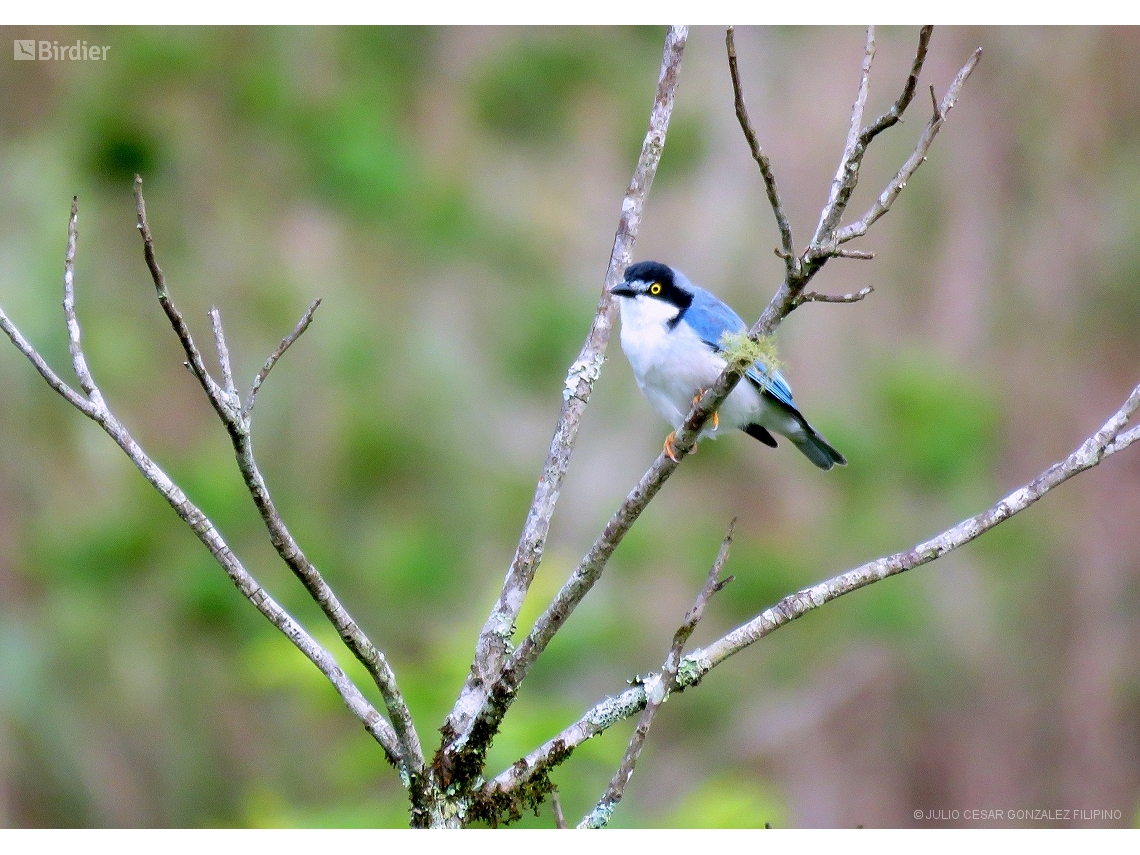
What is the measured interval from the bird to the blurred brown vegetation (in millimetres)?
1991

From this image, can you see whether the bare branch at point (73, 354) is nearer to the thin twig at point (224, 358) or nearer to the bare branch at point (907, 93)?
the thin twig at point (224, 358)

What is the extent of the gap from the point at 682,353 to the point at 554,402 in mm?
3668

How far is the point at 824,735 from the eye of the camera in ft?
23.8

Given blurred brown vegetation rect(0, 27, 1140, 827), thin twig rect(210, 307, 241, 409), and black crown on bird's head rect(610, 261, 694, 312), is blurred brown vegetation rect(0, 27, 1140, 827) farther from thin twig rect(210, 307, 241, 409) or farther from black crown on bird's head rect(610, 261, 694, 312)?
thin twig rect(210, 307, 241, 409)

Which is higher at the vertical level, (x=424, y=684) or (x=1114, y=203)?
(x=1114, y=203)

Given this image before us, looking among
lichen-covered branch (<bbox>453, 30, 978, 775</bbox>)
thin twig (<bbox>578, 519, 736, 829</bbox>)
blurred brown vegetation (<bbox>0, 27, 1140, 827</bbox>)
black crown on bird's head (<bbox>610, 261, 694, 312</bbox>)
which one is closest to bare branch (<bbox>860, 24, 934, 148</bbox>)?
lichen-covered branch (<bbox>453, 30, 978, 775</bbox>)

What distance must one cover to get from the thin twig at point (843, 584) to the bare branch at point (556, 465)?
0.11m

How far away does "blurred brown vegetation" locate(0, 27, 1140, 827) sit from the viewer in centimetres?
566

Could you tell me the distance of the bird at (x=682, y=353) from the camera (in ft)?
9.28

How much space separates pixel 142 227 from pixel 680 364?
5.46ft

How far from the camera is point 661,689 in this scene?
1541 mm

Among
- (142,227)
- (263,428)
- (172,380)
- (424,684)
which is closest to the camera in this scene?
(142,227)

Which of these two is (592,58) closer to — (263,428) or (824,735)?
(263,428)

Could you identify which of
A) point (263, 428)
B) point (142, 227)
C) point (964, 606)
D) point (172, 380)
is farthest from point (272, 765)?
point (142, 227)
